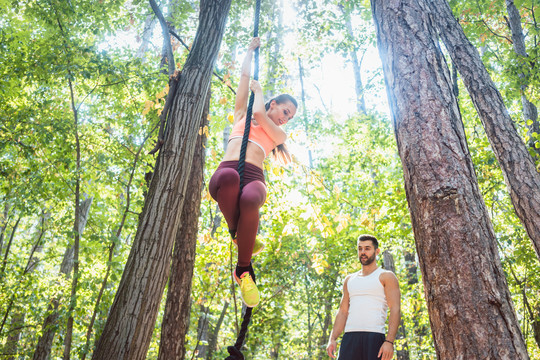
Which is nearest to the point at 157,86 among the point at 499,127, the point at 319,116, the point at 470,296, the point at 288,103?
the point at 288,103

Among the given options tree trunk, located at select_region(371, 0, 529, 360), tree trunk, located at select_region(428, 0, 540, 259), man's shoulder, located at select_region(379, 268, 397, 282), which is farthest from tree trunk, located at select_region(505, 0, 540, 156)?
tree trunk, located at select_region(371, 0, 529, 360)

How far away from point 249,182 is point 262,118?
0.47 m

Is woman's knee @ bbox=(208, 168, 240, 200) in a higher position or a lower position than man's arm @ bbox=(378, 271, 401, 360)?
higher

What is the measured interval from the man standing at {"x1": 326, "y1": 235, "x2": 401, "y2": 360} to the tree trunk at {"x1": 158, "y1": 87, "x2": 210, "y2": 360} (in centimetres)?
190

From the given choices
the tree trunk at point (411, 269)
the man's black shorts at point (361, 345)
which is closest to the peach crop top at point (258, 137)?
the man's black shorts at point (361, 345)

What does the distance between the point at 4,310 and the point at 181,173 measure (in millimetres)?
6043

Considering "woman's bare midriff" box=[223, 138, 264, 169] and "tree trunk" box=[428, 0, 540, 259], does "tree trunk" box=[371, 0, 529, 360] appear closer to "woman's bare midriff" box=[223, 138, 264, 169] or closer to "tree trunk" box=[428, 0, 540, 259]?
"woman's bare midriff" box=[223, 138, 264, 169]

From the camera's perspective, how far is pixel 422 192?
1.69 meters

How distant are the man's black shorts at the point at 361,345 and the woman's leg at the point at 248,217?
138 centimetres

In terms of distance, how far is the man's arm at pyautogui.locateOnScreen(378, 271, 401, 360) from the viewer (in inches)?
122

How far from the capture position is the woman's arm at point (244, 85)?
3.00 metres

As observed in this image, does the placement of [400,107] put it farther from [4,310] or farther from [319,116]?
[319,116]

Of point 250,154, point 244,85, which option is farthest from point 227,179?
point 244,85

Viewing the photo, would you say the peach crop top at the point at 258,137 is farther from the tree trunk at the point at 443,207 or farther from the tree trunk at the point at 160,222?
the tree trunk at the point at 443,207
